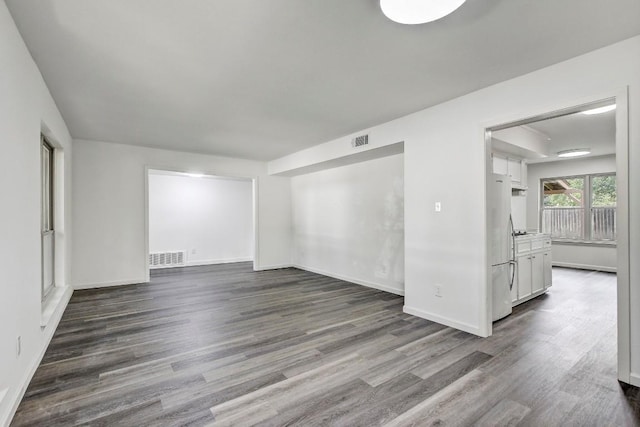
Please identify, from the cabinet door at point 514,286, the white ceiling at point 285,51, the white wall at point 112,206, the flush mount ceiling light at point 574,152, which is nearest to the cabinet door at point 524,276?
the cabinet door at point 514,286

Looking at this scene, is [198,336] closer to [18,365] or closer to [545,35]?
[18,365]

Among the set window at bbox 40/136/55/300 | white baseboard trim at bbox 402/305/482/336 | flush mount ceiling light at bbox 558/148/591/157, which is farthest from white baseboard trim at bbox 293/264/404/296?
flush mount ceiling light at bbox 558/148/591/157

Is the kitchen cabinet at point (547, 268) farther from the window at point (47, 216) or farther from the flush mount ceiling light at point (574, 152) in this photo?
the window at point (47, 216)

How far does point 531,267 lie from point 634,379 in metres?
2.37

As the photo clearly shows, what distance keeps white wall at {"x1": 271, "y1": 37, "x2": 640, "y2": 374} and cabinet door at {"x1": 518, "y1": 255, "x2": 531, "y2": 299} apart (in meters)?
1.45

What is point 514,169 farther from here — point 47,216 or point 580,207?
point 47,216

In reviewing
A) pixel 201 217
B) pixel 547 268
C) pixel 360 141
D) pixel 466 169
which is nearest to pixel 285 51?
pixel 466 169

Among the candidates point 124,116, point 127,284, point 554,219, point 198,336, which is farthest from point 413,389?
point 554,219

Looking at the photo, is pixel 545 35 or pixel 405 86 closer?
pixel 545 35

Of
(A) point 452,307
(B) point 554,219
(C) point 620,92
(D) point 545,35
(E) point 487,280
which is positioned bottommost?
(A) point 452,307

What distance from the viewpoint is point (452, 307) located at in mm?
3352

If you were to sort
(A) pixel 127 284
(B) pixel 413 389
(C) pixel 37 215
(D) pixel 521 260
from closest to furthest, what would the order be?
(B) pixel 413 389
(C) pixel 37 215
(D) pixel 521 260
(A) pixel 127 284

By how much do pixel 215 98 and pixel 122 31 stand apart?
3.98 ft

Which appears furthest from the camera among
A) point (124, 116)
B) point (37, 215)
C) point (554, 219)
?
point (554, 219)
